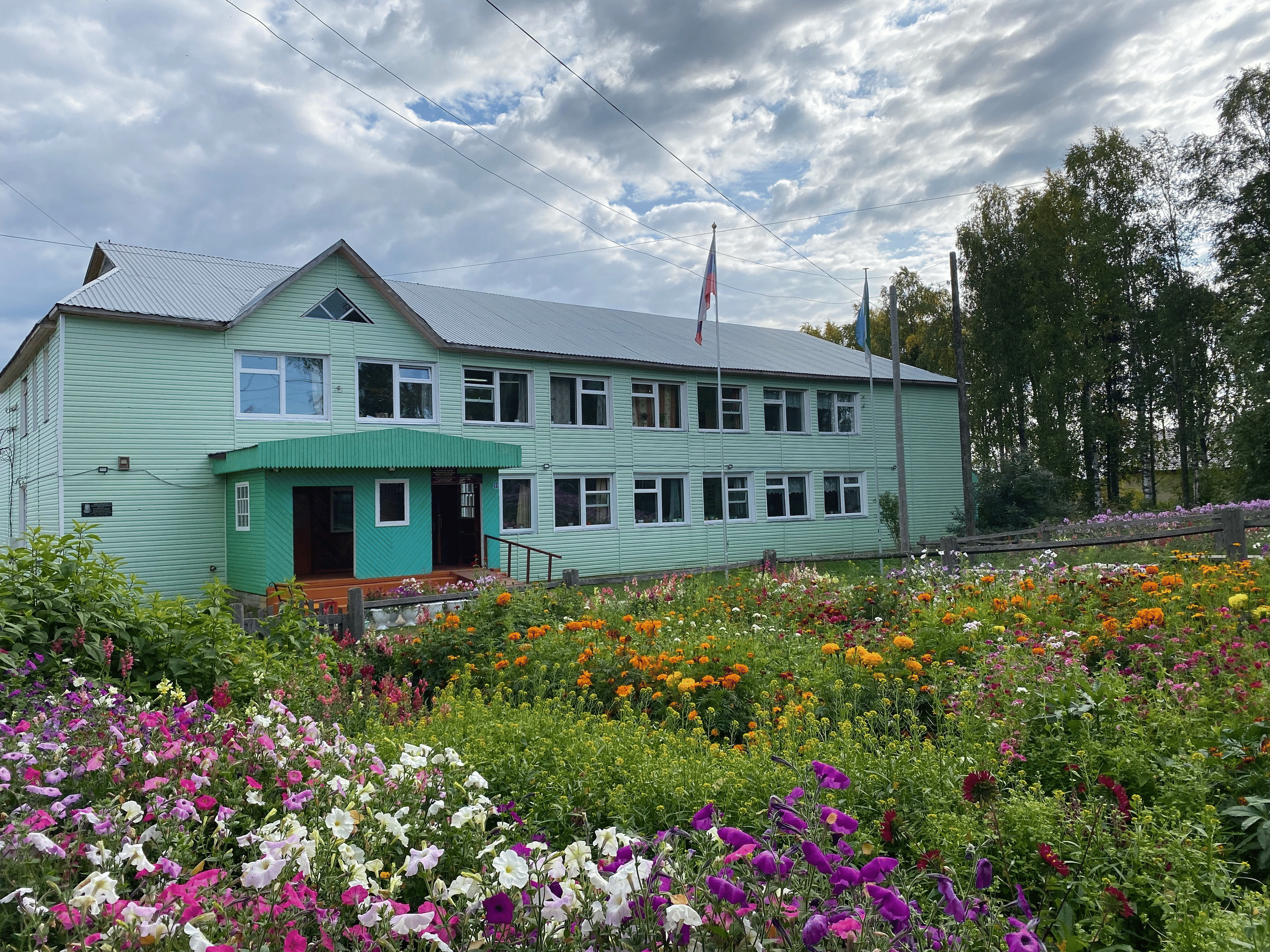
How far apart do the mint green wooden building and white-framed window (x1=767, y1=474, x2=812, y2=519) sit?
7 centimetres

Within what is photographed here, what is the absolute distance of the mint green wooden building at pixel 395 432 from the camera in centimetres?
1524

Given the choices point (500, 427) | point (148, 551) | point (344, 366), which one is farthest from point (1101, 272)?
point (148, 551)

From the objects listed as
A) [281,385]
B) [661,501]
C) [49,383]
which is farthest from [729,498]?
[49,383]

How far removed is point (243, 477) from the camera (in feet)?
51.7

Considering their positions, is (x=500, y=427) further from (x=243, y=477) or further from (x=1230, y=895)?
(x=1230, y=895)

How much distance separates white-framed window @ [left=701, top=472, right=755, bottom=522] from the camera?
23.2 metres

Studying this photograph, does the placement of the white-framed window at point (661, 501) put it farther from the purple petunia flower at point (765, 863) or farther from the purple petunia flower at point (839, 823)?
the purple petunia flower at point (765, 863)

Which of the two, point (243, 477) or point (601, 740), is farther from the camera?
point (243, 477)

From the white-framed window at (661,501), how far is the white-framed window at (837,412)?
18.7 feet

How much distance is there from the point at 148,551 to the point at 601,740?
48.5 feet

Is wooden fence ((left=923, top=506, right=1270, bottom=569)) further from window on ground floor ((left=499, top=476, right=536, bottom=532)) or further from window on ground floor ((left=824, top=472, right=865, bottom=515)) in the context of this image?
window on ground floor ((left=499, top=476, right=536, bottom=532))

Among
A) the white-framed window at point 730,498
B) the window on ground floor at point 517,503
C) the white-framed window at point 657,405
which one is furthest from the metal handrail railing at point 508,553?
the white-framed window at point 730,498

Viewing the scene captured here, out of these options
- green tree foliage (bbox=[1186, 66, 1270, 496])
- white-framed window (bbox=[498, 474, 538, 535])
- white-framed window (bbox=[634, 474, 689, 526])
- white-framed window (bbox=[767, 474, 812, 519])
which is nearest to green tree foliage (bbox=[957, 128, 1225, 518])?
green tree foliage (bbox=[1186, 66, 1270, 496])

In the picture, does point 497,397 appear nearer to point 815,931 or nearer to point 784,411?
point 784,411
